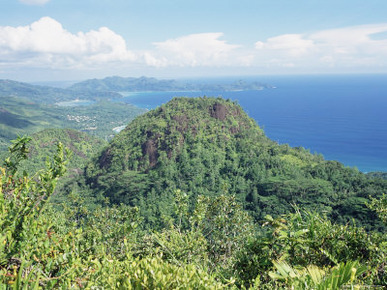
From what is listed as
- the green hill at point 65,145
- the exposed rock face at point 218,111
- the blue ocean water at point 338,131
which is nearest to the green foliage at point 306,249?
the exposed rock face at point 218,111

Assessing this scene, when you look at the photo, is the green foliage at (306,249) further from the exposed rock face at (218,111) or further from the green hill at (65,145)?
the green hill at (65,145)

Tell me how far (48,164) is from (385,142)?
14894cm

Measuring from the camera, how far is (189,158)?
6900cm

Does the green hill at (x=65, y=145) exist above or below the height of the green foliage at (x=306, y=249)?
A: below

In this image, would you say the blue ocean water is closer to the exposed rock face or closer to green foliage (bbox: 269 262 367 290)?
the exposed rock face

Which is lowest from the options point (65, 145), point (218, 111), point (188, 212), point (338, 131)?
point (65, 145)

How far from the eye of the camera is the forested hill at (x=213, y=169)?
55.1 metres

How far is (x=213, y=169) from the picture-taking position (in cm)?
6712

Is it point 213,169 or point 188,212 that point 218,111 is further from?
point 188,212

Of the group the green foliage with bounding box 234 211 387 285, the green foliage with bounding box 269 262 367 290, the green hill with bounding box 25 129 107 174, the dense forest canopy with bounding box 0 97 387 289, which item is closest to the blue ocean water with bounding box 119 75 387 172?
the dense forest canopy with bounding box 0 97 387 289

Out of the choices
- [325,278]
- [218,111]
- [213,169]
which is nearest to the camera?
[325,278]

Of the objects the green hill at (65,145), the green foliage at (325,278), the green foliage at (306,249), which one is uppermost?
the green foliage at (325,278)

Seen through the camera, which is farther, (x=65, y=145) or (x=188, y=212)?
(x=65, y=145)

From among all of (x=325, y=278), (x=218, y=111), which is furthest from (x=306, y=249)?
(x=218, y=111)
